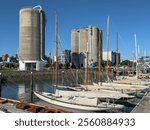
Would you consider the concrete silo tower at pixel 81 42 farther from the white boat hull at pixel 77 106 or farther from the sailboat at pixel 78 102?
the white boat hull at pixel 77 106

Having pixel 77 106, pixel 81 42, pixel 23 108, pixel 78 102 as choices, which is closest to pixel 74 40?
pixel 81 42

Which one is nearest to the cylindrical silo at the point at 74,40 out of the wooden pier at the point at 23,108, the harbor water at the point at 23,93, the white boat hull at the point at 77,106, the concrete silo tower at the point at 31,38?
Answer: the concrete silo tower at the point at 31,38

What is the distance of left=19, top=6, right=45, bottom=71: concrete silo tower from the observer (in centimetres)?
10562

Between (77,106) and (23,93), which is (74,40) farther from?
(77,106)

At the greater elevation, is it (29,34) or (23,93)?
(29,34)

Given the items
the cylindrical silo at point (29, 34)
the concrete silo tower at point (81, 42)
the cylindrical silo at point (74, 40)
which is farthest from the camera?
the cylindrical silo at point (74, 40)

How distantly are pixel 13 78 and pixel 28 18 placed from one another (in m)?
43.2

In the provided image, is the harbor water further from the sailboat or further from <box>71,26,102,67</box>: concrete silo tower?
<box>71,26,102,67</box>: concrete silo tower

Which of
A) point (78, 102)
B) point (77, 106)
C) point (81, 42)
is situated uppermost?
point (81, 42)

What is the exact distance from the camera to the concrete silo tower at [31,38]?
10562 centimetres

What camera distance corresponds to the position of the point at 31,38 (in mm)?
107750

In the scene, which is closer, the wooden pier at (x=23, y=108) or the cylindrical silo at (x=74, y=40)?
the wooden pier at (x=23, y=108)

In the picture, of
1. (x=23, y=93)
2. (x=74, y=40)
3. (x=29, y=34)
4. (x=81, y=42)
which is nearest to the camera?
(x=23, y=93)

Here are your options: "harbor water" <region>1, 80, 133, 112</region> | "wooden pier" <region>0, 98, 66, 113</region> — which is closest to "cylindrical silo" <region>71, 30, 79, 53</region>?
"harbor water" <region>1, 80, 133, 112</region>
